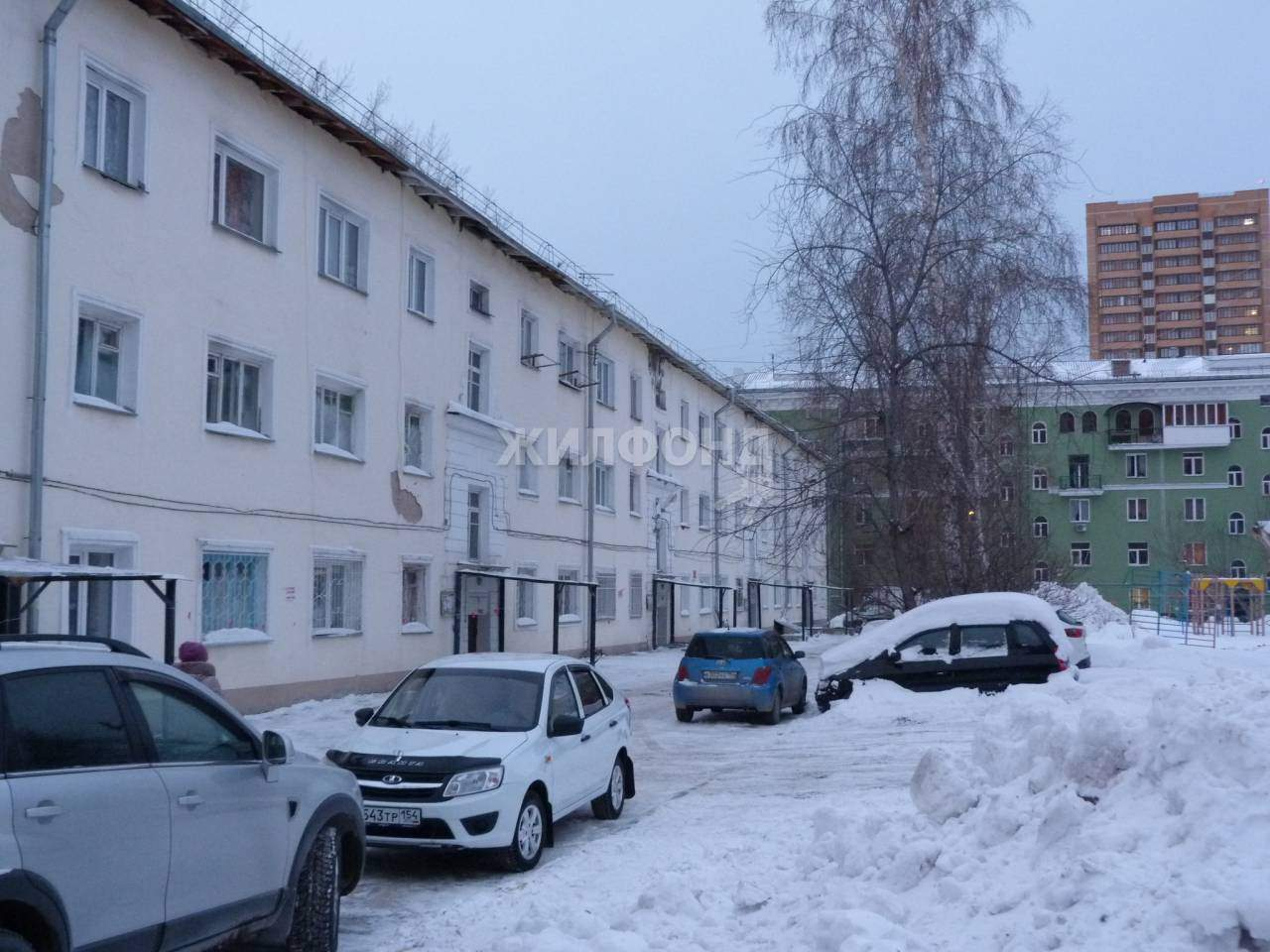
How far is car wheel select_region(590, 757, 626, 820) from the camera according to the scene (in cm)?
1070

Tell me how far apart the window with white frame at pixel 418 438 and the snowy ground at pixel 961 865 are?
12.8 meters

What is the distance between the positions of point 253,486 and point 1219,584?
87.5ft

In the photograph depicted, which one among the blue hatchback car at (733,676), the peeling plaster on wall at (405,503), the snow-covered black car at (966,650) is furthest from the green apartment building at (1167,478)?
the blue hatchback car at (733,676)

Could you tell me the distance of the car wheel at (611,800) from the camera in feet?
35.1

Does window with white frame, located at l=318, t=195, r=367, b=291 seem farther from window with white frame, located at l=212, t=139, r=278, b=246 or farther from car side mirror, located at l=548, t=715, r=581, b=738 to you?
car side mirror, located at l=548, t=715, r=581, b=738

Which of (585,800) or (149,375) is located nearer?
(585,800)

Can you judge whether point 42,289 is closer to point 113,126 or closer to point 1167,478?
point 113,126

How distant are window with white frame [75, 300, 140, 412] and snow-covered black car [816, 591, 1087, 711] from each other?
34.3ft

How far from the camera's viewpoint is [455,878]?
28.4ft

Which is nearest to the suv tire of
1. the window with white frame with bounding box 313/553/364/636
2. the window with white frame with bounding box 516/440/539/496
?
the window with white frame with bounding box 313/553/364/636

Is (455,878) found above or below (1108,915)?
below

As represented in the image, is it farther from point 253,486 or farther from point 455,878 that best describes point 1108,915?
point 253,486

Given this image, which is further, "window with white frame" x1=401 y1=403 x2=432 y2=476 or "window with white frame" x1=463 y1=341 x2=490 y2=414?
"window with white frame" x1=463 y1=341 x2=490 y2=414

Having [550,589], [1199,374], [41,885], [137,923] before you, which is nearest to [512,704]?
[137,923]
